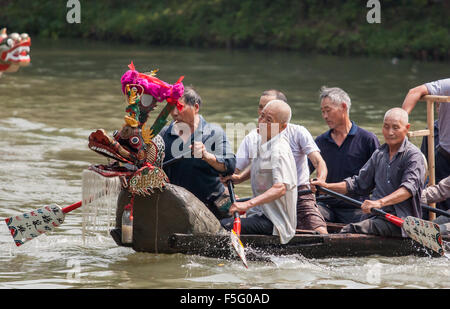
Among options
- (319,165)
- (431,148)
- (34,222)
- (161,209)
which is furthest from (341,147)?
(34,222)

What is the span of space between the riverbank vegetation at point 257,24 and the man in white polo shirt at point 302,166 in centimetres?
1766

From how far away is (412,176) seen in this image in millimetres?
6266

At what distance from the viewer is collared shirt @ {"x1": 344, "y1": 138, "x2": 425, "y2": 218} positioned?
6.30 m

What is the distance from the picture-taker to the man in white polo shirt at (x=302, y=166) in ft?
22.0

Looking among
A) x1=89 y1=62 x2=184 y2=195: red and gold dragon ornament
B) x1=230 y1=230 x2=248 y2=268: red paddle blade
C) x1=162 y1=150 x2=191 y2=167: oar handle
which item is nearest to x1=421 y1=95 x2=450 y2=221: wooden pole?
x1=230 y1=230 x2=248 y2=268: red paddle blade

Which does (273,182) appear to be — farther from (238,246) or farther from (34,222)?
(34,222)

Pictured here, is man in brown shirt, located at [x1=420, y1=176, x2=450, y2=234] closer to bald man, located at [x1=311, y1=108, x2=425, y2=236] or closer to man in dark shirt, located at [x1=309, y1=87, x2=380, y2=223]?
bald man, located at [x1=311, y1=108, x2=425, y2=236]

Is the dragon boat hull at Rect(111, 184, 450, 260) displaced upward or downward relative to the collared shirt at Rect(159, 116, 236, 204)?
downward

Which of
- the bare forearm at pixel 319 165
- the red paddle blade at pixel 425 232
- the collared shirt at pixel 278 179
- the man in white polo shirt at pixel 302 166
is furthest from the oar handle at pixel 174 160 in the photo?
the red paddle blade at pixel 425 232

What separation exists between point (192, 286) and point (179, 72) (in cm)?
1704

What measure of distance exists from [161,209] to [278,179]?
0.95 meters
